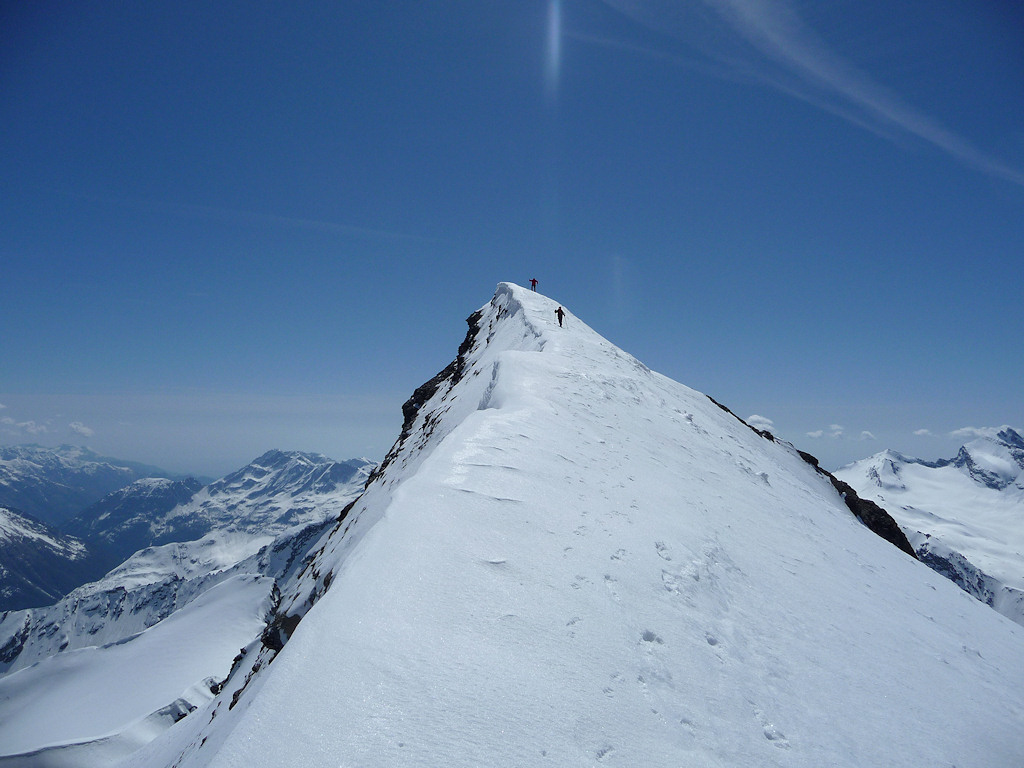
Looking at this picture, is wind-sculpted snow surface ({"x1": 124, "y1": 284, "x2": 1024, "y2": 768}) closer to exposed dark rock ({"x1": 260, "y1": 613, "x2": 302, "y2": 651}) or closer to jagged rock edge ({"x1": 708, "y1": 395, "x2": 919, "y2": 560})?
exposed dark rock ({"x1": 260, "y1": 613, "x2": 302, "y2": 651})

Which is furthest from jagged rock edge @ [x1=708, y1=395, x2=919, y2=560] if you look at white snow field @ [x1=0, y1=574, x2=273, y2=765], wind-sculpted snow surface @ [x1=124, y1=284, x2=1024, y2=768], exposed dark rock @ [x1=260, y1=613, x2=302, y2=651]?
white snow field @ [x1=0, y1=574, x2=273, y2=765]

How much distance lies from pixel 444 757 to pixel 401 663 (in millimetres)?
1155

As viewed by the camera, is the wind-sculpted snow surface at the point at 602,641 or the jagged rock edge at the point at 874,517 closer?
the wind-sculpted snow surface at the point at 602,641

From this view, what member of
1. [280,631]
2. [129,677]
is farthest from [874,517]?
[129,677]

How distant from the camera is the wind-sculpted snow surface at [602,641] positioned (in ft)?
16.2

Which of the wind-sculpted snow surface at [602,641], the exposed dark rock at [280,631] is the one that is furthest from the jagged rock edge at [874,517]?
the exposed dark rock at [280,631]

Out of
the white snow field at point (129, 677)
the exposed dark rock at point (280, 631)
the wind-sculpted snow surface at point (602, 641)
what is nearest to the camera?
the wind-sculpted snow surface at point (602, 641)

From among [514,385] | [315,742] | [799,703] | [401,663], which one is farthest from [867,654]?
[514,385]

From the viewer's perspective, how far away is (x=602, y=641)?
654 cm

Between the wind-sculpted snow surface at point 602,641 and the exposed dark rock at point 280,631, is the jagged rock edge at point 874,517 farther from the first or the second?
the exposed dark rock at point 280,631

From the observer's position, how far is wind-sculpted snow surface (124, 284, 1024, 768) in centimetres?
493

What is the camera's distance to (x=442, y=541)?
7.81 meters

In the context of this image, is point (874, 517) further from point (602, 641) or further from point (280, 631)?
point (280, 631)

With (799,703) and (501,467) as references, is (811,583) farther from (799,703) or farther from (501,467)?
(501,467)
